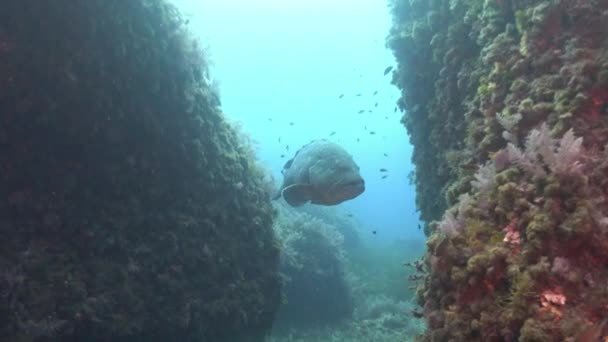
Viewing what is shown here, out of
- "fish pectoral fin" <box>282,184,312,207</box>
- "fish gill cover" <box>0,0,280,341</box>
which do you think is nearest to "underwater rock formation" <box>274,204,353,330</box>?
"fish gill cover" <box>0,0,280,341</box>

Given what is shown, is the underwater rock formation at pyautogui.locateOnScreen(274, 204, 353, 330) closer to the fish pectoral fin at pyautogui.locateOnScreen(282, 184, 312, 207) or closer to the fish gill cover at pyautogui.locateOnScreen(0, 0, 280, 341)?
the fish gill cover at pyautogui.locateOnScreen(0, 0, 280, 341)

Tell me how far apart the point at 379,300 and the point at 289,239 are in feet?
16.7

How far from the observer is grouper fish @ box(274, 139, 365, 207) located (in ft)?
20.9

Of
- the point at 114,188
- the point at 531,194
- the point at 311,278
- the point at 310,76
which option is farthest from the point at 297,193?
the point at 310,76

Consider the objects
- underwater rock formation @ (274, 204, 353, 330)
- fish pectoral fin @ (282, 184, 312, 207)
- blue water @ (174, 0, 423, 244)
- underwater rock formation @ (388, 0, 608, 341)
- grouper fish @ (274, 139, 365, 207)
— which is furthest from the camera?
blue water @ (174, 0, 423, 244)

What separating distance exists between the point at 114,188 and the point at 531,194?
19.8 feet

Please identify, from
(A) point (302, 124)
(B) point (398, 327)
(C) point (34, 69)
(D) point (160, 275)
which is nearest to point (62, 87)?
(C) point (34, 69)

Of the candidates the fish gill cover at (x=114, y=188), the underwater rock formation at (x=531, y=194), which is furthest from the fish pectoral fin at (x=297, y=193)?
the underwater rock formation at (x=531, y=194)

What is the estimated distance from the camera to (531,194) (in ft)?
10.2

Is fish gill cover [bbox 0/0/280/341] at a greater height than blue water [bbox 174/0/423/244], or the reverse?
blue water [bbox 174/0/423/244]

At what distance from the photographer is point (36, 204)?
6293 millimetres

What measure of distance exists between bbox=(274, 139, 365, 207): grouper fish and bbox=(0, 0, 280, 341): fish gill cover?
5.24 ft

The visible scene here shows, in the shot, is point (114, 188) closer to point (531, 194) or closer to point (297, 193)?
point (297, 193)

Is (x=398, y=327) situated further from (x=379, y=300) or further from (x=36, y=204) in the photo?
(x=36, y=204)
